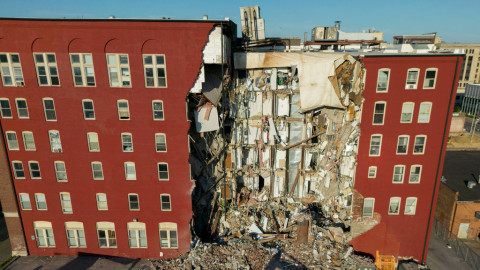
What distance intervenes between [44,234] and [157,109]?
1568 centimetres

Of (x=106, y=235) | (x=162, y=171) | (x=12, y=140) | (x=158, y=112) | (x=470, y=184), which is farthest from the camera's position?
(x=470, y=184)

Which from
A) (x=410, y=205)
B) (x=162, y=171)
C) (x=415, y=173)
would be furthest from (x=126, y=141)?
(x=410, y=205)

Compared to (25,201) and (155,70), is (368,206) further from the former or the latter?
(25,201)

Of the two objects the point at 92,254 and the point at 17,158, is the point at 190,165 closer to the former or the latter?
the point at 92,254

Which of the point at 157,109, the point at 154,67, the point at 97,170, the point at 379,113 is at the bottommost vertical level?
the point at 97,170

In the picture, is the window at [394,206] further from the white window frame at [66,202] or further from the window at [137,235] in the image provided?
the white window frame at [66,202]

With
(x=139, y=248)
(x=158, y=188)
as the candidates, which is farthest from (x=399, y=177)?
(x=139, y=248)

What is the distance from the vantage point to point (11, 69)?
1925 centimetres

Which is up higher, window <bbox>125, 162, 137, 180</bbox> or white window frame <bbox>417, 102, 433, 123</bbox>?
white window frame <bbox>417, 102, 433, 123</bbox>

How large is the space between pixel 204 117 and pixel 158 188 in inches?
283

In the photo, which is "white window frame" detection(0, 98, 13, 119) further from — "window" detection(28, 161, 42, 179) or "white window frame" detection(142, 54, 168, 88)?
"white window frame" detection(142, 54, 168, 88)

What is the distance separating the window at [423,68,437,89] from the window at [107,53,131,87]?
77.8 ft

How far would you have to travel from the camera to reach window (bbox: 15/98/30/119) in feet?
65.2

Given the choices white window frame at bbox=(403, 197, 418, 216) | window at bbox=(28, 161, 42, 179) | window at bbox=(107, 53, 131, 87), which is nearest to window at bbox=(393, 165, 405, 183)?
white window frame at bbox=(403, 197, 418, 216)
